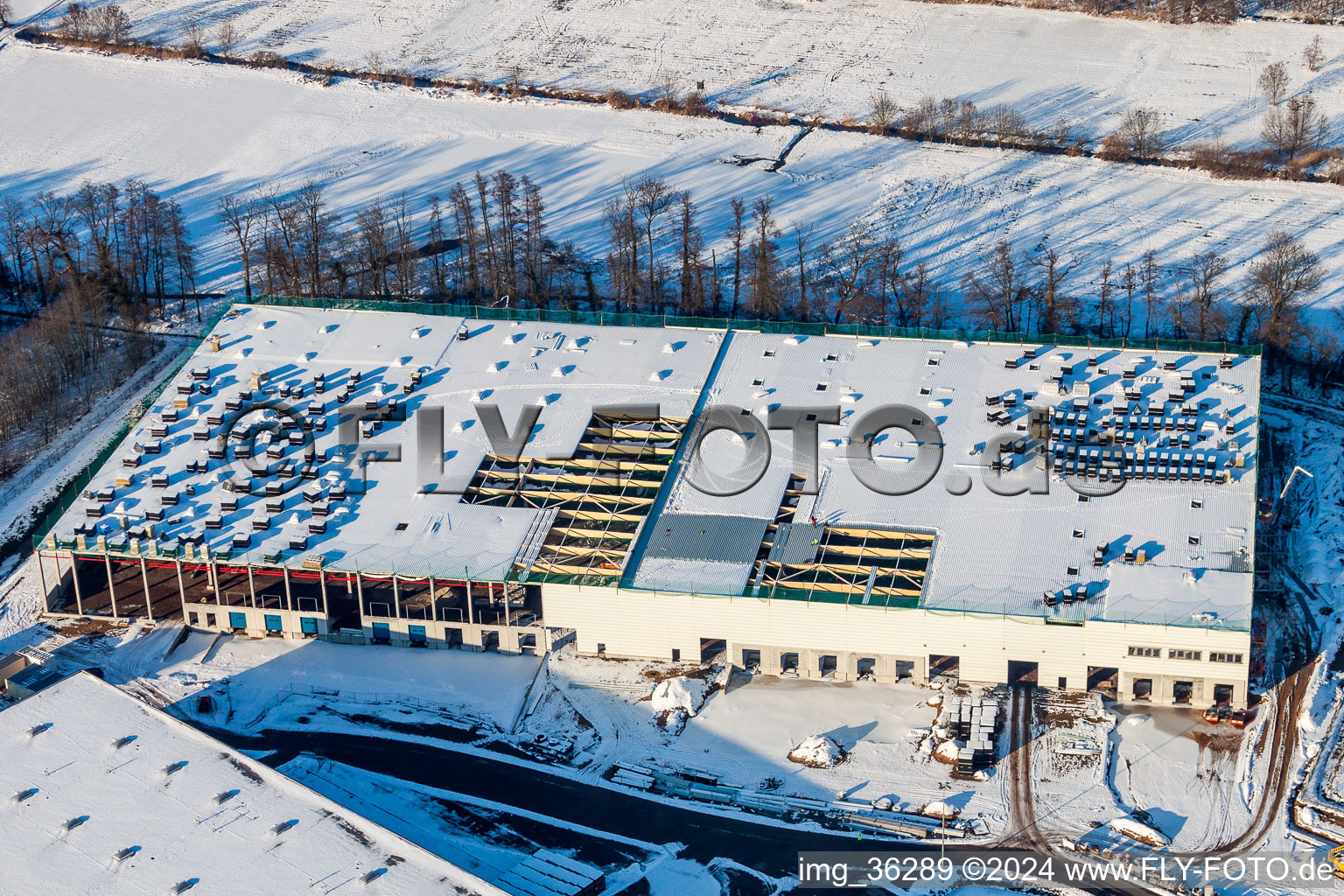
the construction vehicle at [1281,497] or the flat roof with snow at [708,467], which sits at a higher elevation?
the flat roof with snow at [708,467]

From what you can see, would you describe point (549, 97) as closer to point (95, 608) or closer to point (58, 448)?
point (58, 448)

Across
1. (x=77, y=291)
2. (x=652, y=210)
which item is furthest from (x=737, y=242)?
(x=77, y=291)

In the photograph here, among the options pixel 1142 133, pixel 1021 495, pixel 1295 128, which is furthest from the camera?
pixel 1142 133

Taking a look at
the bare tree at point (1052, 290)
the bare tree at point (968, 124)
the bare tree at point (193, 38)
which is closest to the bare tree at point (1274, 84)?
the bare tree at point (968, 124)

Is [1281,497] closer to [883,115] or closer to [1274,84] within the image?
[883,115]

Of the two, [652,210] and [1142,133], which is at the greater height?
[1142,133]

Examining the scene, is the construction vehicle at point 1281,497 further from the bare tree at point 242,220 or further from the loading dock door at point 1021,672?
the bare tree at point 242,220
